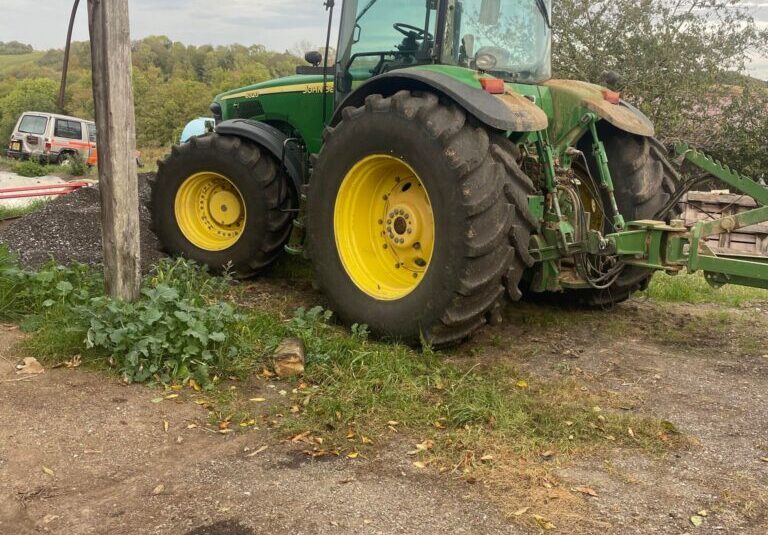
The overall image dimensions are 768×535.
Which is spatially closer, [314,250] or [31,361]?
[31,361]

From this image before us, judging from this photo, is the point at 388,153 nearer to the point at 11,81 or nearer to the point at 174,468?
the point at 174,468

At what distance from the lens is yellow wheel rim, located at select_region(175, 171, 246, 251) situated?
19.2 feet

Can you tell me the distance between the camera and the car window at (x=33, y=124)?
22625 mm

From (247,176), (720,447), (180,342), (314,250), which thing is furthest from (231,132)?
(720,447)

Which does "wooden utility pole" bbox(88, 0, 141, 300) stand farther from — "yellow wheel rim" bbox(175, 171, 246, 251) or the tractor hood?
the tractor hood

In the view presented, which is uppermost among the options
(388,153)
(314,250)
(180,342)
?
(388,153)

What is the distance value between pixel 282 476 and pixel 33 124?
23.2 meters

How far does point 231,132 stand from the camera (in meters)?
5.62

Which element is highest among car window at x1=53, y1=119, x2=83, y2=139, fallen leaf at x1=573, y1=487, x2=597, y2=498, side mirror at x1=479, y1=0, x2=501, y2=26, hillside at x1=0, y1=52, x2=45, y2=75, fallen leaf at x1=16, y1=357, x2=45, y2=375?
hillside at x1=0, y1=52, x2=45, y2=75

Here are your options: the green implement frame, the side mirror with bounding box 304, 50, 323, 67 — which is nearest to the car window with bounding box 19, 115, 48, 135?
the side mirror with bounding box 304, 50, 323, 67

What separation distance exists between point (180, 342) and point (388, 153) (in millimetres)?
1622

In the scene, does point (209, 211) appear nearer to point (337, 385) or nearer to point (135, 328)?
point (135, 328)

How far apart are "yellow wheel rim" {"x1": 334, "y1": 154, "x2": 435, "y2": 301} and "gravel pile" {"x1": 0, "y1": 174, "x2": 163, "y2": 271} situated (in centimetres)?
202

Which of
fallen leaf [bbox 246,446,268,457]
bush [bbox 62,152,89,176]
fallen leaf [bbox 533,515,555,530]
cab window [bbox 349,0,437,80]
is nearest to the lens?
fallen leaf [bbox 533,515,555,530]
